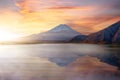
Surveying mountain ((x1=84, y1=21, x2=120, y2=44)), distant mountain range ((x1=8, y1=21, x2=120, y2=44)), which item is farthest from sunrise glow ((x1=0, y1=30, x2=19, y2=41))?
mountain ((x1=84, y1=21, x2=120, y2=44))

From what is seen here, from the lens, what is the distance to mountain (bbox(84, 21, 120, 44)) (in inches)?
111

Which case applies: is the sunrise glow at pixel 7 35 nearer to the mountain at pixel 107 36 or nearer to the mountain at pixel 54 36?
the mountain at pixel 54 36

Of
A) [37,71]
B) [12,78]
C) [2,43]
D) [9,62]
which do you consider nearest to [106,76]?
[37,71]

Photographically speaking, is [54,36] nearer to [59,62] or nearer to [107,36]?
[59,62]

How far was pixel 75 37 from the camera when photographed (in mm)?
2822

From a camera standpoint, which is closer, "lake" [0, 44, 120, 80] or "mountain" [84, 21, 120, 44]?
"lake" [0, 44, 120, 80]

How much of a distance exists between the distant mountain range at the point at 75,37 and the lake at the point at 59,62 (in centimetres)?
6

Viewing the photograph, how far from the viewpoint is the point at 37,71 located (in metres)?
2.47

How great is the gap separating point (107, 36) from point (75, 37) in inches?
13.9

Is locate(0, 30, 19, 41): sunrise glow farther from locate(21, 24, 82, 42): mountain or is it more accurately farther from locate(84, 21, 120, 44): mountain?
locate(84, 21, 120, 44): mountain

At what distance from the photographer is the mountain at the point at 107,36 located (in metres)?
2.82

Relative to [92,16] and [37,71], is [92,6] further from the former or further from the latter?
[37,71]

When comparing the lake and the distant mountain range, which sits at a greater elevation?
the distant mountain range

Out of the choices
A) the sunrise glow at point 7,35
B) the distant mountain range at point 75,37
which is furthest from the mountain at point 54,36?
the sunrise glow at point 7,35
